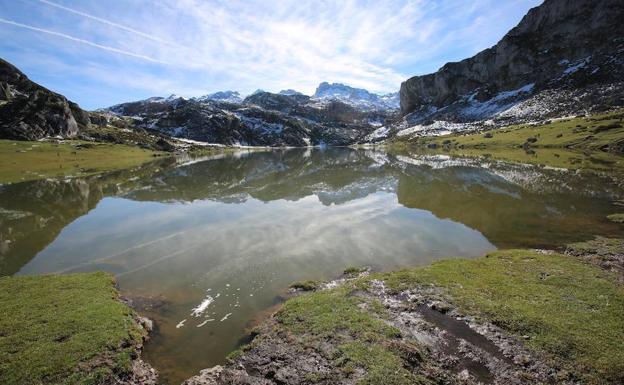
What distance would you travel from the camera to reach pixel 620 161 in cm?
9019

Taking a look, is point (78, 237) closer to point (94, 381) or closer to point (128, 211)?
point (128, 211)

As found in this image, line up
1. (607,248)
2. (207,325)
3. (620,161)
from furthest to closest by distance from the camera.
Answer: (620,161) < (607,248) < (207,325)

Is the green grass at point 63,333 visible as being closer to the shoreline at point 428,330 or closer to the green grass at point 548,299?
the shoreline at point 428,330

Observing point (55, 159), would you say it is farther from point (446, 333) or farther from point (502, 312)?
point (502, 312)

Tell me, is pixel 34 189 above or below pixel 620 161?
above

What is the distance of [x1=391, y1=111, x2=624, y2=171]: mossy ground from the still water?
2534cm

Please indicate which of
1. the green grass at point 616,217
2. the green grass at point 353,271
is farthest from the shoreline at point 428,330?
the green grass at point 616,217

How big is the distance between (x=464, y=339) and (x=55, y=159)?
502 feet

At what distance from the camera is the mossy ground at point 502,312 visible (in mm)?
17047

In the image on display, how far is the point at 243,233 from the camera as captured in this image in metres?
42.8

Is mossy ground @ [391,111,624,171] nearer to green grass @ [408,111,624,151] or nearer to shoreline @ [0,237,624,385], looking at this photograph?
green grass @ [408,111,624,151]

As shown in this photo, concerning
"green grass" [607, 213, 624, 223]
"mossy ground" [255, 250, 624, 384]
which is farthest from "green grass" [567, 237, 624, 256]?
"green grass" [607, 213, 624, 223]

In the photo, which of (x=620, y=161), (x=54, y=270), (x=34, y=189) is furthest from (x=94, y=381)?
(x=620, y=161)

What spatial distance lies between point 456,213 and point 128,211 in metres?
50.8
